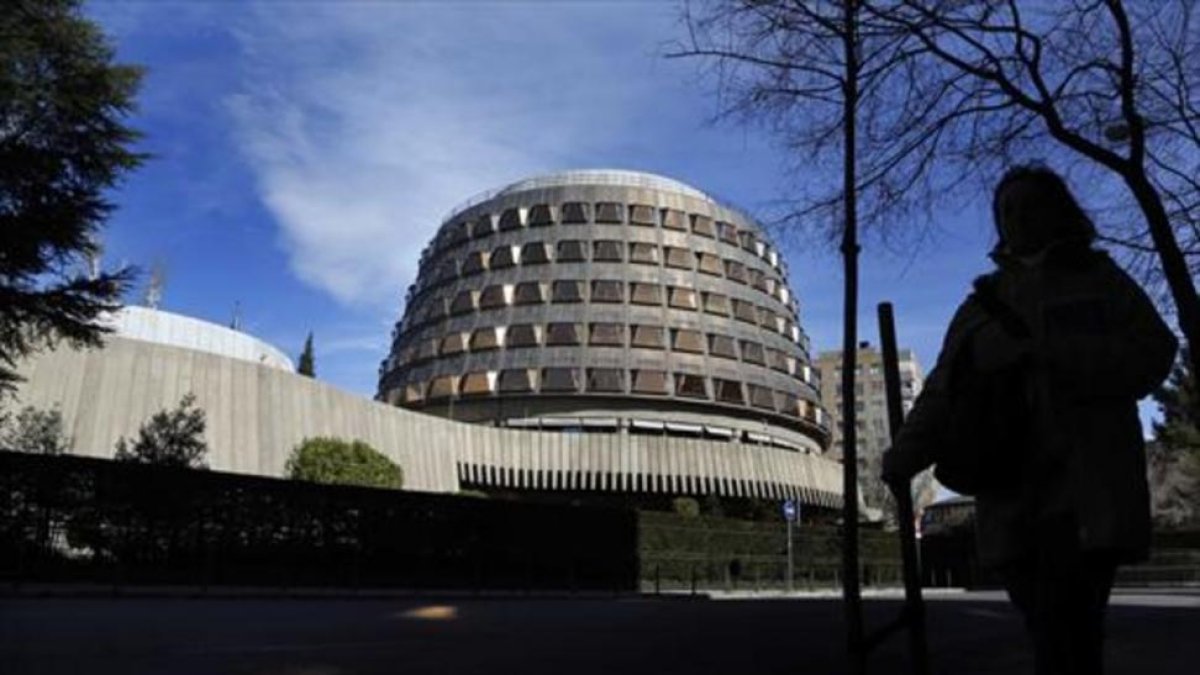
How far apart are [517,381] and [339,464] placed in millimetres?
36997

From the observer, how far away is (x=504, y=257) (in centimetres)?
8950

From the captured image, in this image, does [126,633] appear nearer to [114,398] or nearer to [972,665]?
[972,665]

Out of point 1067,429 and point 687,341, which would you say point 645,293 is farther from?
point 1067,429

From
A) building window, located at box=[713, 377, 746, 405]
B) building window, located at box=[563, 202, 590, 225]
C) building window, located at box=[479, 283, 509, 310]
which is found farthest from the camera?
building window, located at box=[563, 202, 590, 225]

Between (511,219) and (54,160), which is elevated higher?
(511,219)

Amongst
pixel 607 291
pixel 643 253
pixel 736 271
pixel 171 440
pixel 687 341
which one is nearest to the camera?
pixel 171 440

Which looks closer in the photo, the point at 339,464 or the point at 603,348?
the point at 339,464

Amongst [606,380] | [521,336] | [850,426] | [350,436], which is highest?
[521,336]

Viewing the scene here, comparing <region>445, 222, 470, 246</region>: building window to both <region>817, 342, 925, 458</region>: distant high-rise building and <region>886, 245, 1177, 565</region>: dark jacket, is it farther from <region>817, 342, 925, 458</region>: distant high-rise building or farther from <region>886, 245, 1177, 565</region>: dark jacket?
<region>886, 245, 1177, 565</region>: dark jacket

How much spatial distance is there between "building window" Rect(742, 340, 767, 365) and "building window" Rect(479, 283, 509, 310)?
62.3 feet

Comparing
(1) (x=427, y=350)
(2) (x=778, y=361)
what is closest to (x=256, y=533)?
(1) (x=427, y=350)

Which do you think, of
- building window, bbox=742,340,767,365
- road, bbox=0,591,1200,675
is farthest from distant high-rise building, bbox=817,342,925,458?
road, bbox=0,591,1200,675

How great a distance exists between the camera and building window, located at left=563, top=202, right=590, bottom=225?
3521 inches

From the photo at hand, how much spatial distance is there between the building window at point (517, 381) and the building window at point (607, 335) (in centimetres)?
526
